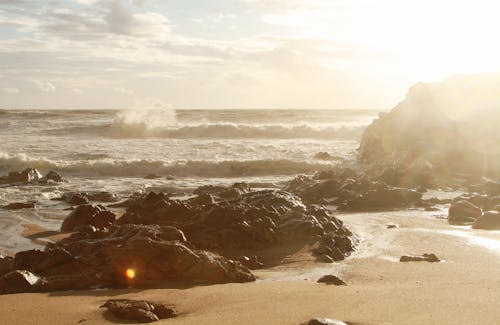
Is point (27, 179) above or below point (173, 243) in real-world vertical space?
below

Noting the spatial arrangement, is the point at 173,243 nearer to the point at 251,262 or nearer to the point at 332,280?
the point at 251,262

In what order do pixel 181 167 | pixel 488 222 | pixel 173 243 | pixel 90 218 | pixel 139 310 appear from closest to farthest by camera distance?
1. pixel 139 310
2. pixel 173 243
3. pixel 488 222
4. pixel 90 218
5. pixel 181 167

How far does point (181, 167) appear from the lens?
2683 cm

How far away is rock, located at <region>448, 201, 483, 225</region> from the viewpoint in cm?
1240

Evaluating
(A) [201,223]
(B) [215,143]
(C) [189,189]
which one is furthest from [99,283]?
(B) [215,143]

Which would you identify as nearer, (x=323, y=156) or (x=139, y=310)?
(x=139, y=310)

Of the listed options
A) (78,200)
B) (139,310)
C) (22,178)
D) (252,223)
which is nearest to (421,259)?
(252,223)

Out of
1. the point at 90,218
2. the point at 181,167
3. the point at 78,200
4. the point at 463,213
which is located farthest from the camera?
the point at 181,167

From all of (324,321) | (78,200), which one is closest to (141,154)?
(78,200)

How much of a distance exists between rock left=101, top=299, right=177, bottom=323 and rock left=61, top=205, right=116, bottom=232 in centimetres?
558

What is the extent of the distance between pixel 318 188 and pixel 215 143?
21.6 m

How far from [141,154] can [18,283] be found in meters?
25.1

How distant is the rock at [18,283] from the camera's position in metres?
6.59

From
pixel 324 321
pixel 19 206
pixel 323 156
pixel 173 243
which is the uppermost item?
pixel 173 243
